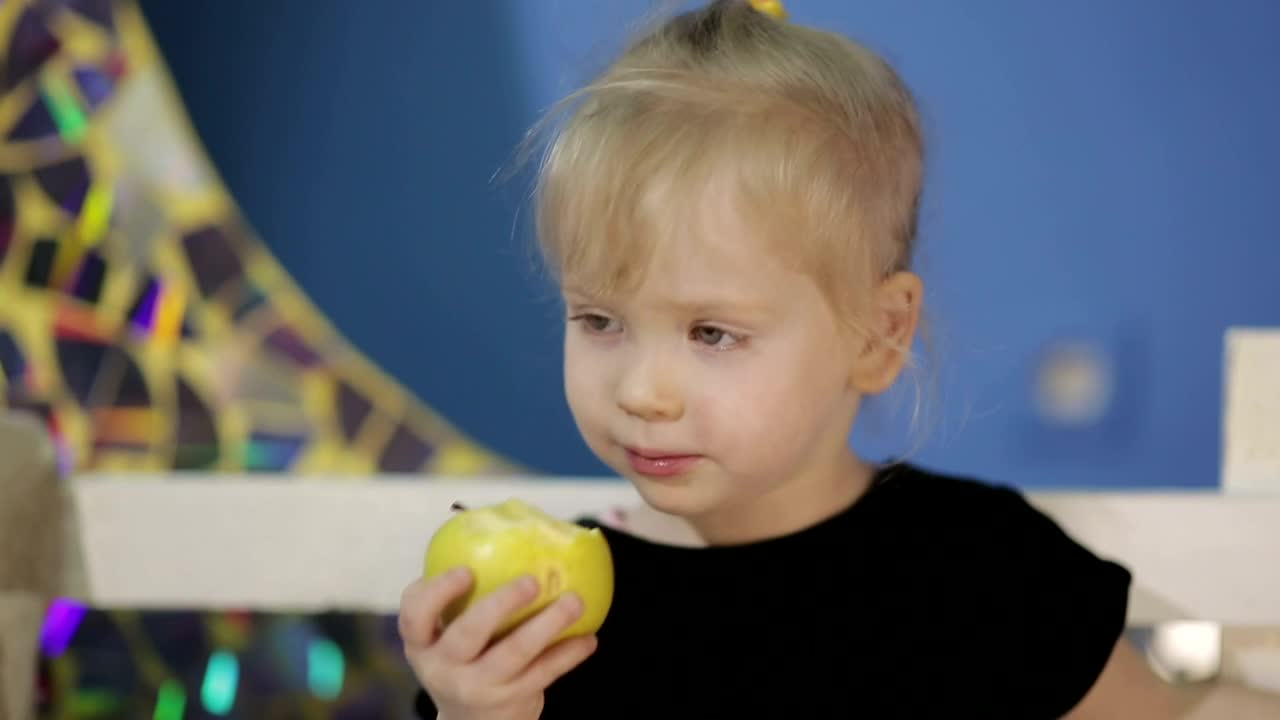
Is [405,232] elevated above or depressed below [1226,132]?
below

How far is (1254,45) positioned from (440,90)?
2.94ft

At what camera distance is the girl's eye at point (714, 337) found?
0.99 metres

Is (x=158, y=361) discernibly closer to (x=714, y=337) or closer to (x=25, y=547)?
(x=25, y=547)

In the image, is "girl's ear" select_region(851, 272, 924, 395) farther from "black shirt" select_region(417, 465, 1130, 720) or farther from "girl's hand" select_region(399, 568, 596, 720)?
"girl's hand" select_region(399, 568, 596, 720)

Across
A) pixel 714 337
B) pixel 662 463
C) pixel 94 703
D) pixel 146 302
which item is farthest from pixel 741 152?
pixel 94 703

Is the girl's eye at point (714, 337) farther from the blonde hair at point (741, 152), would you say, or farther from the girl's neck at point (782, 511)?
the girl's neck at point (782, 511)

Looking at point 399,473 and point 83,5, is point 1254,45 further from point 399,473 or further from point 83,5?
point 83,5

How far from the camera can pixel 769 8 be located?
110cm

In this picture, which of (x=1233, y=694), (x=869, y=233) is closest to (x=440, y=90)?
(x=869, y=233)

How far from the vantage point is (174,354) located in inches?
60.4

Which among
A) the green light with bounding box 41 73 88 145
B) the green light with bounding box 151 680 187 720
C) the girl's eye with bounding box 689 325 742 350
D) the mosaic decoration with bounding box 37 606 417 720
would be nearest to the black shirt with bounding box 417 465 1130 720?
the girl's eye with bounding box 689 325 742 350

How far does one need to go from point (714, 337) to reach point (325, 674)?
788mm

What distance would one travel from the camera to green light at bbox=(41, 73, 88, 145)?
1.52 metres

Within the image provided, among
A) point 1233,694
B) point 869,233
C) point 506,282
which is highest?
point 869,233
